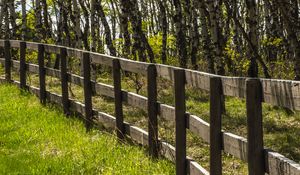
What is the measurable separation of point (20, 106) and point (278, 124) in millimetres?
5593

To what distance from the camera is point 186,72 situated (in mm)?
5805

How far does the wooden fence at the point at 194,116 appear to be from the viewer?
151 inches

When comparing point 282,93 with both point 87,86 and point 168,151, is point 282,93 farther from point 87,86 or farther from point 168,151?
point 87,86

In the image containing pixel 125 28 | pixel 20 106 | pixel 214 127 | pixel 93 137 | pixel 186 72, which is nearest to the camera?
pixel 214 127

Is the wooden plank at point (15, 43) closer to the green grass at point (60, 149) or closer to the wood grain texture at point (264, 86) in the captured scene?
the green grass at point (60, 149)

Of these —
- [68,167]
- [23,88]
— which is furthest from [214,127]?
[23,88]

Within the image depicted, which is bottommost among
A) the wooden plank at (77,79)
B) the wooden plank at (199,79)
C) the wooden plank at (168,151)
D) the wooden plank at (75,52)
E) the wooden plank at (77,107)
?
the wooden plank at (168,151)

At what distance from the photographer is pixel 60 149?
7.49m

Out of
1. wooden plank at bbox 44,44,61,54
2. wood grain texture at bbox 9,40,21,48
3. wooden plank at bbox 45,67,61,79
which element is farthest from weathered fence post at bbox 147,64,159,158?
wood grain texture at bbox 9,40,21,48

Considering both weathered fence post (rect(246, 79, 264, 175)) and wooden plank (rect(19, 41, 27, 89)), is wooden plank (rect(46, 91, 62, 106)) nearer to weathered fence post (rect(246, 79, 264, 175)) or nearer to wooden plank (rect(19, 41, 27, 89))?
wooden plank (rect(19, 41, 27, 89))

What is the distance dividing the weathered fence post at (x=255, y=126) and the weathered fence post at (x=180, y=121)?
1.83m

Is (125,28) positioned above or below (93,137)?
above

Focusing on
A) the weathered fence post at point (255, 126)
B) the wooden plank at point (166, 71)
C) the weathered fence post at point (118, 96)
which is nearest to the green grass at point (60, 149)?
the weathered fence post at point (118, 96)

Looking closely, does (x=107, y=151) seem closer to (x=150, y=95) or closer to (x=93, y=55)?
(x=150, y=95)
